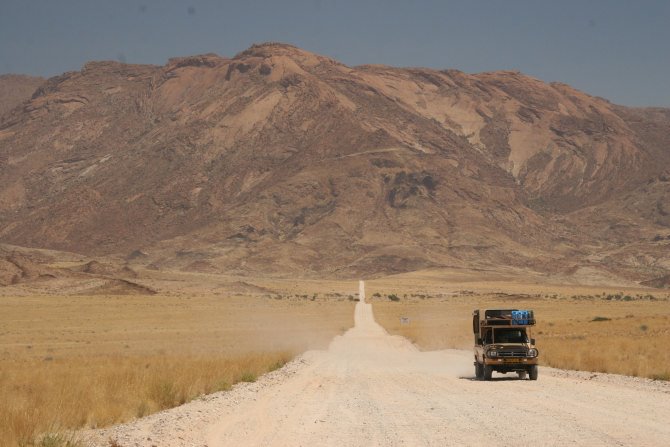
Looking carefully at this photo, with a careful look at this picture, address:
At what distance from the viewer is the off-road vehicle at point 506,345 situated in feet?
81.7

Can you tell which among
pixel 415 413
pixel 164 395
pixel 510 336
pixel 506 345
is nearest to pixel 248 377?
pixel 164 395

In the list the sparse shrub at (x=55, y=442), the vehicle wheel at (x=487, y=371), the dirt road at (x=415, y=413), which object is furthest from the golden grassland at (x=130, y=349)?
the vehicle wheel at (x=487, y=371)

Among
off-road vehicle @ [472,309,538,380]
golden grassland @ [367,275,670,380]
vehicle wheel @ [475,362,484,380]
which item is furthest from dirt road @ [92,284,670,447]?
golden grassland @ [367,275,670,380]

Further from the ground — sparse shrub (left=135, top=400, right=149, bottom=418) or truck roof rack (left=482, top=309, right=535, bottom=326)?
truck roof rack (left=482, top=309, right=535, bottom=326)

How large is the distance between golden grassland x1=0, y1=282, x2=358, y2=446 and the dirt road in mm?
1114

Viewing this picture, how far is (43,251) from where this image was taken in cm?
17525

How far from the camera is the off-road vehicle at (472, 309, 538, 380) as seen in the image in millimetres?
24906

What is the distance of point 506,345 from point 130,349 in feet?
73.4

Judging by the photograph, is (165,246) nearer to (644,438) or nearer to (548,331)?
(548,331)

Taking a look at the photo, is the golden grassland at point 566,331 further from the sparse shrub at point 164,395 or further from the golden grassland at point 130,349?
the sparse shrub at point 164,395

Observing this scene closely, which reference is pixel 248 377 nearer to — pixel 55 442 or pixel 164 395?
pixel 164 395

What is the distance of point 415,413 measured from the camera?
17.0m

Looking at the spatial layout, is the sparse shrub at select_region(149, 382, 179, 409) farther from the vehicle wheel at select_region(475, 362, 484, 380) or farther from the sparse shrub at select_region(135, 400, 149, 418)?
the vehicle wheel at select_region(475, 362, 484, 380)

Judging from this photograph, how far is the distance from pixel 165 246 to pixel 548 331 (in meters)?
142
